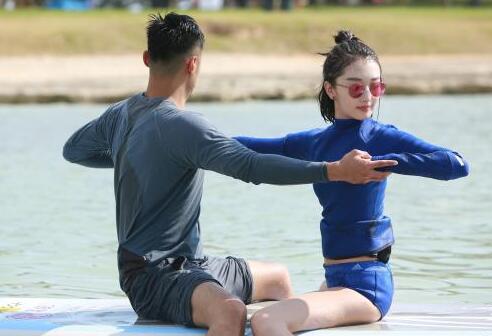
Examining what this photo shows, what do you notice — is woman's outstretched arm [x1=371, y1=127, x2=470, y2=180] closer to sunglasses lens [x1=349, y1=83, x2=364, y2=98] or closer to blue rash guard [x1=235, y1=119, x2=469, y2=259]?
blue rash guard [x1=235, y1=119, x2=469, y2=259]

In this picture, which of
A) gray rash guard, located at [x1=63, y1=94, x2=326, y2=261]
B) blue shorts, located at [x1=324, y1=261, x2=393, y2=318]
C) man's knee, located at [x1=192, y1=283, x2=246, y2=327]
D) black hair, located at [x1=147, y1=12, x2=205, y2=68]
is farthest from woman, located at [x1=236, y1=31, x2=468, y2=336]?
black hair, located at [x1=147, y1=12, x2=205, y2=68]

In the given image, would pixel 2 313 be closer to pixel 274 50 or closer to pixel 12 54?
pixel 12 54

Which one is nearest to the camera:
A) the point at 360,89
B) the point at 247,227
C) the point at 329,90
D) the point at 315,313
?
the point at 315,313

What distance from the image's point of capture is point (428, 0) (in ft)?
184

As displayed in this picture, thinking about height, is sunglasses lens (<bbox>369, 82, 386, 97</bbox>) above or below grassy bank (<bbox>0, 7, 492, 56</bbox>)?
above

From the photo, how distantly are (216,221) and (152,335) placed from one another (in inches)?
215

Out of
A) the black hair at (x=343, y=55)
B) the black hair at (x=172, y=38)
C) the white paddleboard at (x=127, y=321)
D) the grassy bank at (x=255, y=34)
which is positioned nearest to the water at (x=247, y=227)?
the white paddleboard at (x=127, y=321)

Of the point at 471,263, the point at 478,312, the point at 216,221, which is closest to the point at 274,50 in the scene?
the point at 216,221

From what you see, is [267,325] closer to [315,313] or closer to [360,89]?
[315,313]

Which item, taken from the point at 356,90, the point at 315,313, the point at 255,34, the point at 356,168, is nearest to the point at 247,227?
the point at 356,90

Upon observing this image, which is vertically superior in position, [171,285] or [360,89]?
[360,89]

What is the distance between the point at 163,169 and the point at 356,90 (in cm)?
76

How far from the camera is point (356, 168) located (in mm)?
4590

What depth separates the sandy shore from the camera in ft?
74.3
